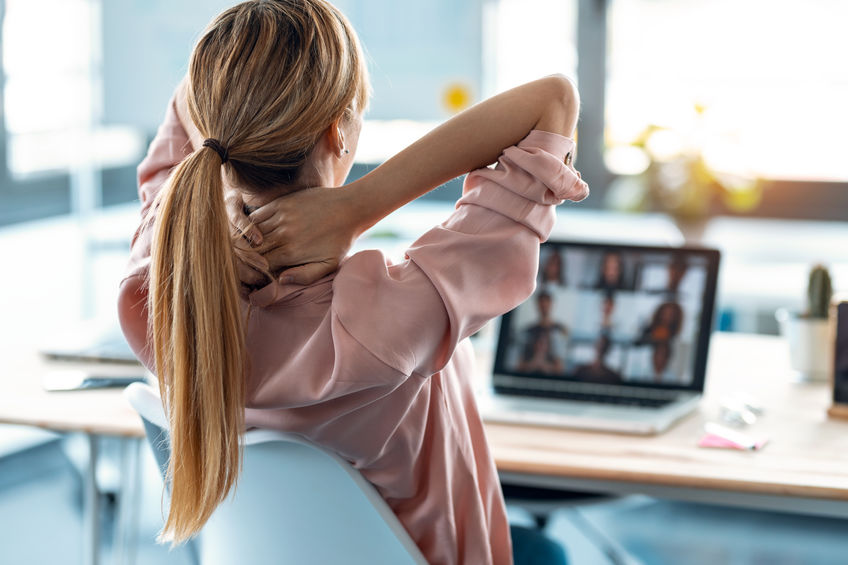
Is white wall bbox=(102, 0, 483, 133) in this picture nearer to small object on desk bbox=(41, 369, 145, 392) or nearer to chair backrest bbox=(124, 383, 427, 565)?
small object on desk bbox=(41, 369, 145, 392)

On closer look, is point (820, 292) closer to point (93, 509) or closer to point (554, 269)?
point (554, 269)

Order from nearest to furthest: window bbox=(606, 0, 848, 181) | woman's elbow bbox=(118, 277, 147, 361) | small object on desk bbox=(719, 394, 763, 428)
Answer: woman's elbow bbox=(118, 277, 147, 361)
small object on desk bbox=(719, 394, 763, 428)
window bbox=(606, 0, 848, 181)

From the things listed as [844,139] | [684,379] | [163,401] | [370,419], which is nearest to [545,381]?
[684,379]

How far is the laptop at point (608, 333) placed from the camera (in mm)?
1493

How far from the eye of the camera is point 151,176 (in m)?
1.21

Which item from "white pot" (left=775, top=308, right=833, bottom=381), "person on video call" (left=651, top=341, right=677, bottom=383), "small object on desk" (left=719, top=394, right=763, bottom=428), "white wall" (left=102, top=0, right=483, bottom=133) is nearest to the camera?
"small object on desk" (left=719, top=394, right=763, bottom=428)

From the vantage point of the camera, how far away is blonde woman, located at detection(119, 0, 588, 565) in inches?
35.1

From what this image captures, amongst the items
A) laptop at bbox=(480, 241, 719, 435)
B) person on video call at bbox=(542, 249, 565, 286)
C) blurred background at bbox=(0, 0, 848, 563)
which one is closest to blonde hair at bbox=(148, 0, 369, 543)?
laptop at bbox=(480, 241, 719, 435)

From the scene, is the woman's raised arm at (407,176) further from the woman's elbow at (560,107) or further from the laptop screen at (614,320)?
the laptop screen at (614,320)

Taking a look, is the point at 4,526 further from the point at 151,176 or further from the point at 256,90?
the point at 256,90

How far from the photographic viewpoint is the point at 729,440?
A: 131 cm

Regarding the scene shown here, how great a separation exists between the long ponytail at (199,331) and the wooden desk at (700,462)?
467 mm

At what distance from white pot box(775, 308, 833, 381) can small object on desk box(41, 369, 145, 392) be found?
3.60ft

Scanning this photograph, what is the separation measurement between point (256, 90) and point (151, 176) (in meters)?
0.37
